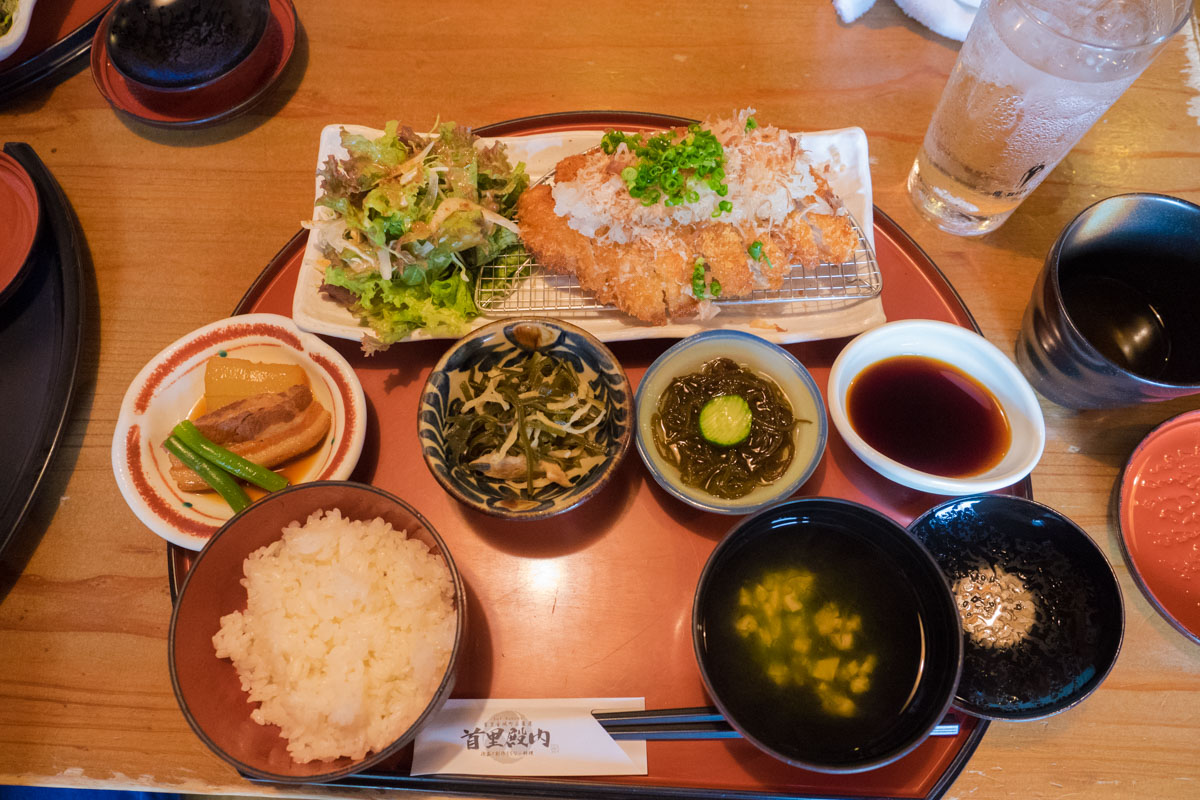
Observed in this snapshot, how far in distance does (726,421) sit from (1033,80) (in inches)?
55.9

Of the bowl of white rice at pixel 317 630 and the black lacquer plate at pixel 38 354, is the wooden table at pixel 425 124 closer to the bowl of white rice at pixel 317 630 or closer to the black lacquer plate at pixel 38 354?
the black lacquer plate at pixel 38 354

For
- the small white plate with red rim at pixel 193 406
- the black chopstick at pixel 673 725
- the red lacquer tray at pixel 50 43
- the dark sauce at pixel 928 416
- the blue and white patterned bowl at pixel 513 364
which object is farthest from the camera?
the red lacquer tray at pixel 50 43

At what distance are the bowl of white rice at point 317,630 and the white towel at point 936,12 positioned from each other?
9.60ft

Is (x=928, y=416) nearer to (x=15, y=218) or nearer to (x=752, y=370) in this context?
(x=752, y=370)

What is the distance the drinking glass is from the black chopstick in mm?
1860

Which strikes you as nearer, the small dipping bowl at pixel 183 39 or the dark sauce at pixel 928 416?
the dark sauce at pixel 928 416

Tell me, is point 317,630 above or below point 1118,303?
below

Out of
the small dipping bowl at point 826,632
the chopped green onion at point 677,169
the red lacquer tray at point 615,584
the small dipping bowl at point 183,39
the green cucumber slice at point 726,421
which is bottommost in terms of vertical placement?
the red lacquer tray at point 615,584

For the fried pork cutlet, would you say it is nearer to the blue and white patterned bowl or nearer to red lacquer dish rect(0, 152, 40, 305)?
the blue and white patterned bowl

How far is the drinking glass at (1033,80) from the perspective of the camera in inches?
76.4

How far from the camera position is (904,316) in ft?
7.89

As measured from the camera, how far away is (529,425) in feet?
7.04

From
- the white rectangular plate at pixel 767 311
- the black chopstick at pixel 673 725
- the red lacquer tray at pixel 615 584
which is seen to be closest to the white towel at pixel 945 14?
the white rectangular plate at pixel 767 311

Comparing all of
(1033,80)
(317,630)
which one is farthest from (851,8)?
(317,630)
